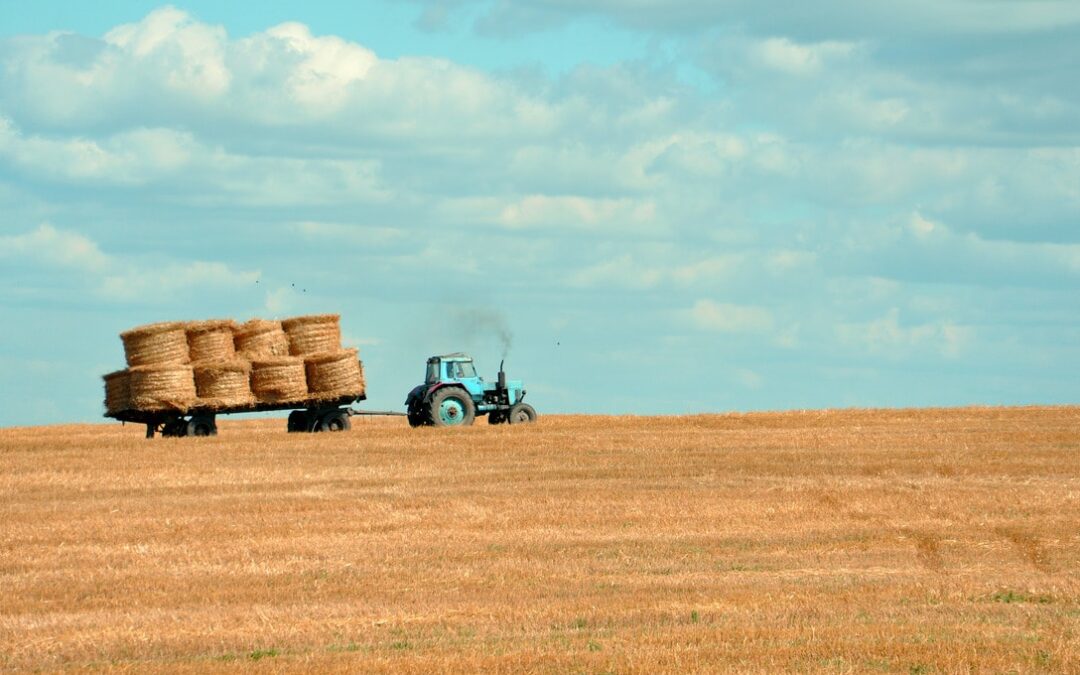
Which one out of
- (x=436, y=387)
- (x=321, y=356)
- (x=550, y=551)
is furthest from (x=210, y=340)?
(x=550, y=551)

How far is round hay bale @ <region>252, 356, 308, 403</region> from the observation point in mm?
35125

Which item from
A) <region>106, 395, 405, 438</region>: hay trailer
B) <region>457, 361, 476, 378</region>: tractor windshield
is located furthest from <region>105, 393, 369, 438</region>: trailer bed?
<region>457, 361, 476, 378</region>: tractor windshield

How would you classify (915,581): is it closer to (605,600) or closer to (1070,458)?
(605,600)

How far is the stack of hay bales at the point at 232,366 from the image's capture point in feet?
112

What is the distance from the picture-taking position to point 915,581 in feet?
51.9

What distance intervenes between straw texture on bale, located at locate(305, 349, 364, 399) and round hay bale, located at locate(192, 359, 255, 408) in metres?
1.76

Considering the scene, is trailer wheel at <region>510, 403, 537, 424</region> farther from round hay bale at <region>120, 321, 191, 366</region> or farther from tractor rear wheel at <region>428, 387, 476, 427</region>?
round hay bale at <region>120, 321, 191, 366</region>

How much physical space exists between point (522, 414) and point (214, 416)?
7.75 meters

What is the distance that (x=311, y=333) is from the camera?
117 feet

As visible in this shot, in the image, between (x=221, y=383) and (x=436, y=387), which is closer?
(x=221, y=383)

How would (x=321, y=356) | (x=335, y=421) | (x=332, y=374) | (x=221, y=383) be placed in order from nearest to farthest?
(x=221, y=383)
(x=321, y=356)
(x=332, y=374)
(x=335, y=421)

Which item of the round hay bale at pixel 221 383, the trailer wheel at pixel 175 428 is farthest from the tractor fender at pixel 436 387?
the trailer wheel at pixel 175 428

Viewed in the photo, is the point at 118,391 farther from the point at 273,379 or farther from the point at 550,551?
the point at 550,551

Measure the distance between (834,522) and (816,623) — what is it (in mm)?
8425
